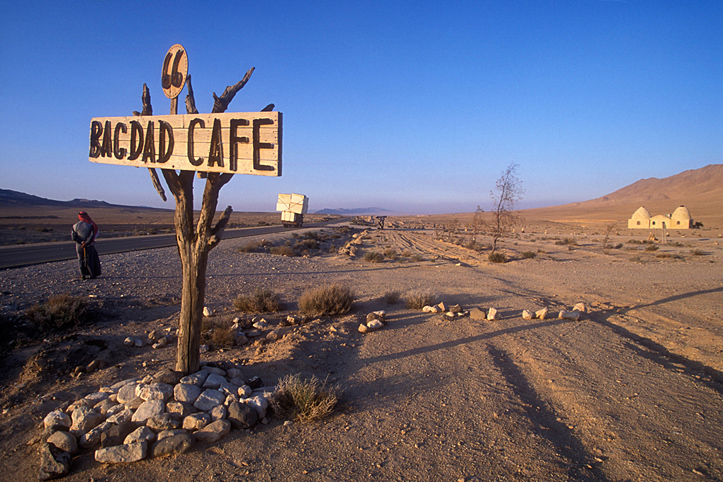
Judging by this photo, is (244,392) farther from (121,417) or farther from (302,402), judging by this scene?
(121,417)

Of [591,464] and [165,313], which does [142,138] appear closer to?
[165,313]

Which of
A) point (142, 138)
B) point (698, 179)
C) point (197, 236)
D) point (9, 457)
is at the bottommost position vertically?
point (9, 457)

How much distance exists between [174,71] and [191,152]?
3.86 ft

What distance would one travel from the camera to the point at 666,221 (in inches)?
2036

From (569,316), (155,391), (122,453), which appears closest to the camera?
(122,453)

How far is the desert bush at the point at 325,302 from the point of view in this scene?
27.0ft

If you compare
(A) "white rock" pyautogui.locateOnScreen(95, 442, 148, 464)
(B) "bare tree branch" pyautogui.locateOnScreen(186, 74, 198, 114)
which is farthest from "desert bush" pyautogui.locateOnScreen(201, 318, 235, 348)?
(B) "bare tree branch" pyautogui.locateOnScreen(186, 74, 198, 114)

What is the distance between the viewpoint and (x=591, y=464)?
11.0ft

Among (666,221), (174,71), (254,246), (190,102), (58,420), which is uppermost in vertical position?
(174,71)

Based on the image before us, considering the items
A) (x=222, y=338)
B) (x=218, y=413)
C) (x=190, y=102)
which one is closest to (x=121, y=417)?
(x=218, y=413)

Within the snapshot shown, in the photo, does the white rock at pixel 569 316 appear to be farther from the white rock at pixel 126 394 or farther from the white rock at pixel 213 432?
the white rock at pixel 126 394

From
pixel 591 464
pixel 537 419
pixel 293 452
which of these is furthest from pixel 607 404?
pixel 293 452

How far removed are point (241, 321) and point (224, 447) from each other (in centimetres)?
437

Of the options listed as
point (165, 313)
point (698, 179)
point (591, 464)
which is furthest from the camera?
point (698, 179)
